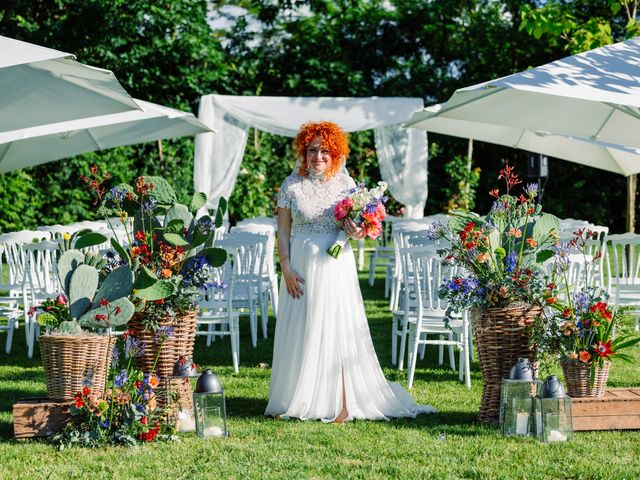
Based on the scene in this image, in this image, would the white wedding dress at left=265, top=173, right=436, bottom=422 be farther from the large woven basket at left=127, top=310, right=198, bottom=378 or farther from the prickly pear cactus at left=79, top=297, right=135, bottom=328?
the prickly pear cactus at left=79, top=297, right=135, bottom=328

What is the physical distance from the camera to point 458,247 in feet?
15.7

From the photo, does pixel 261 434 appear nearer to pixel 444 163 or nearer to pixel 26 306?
pixel 26 306

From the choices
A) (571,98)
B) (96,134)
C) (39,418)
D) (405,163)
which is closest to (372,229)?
(39,418)

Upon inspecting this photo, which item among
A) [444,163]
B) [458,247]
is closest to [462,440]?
[458,247]

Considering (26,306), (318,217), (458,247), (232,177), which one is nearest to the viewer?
(458,247)

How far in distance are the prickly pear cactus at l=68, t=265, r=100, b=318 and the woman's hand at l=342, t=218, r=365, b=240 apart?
4.63 ft

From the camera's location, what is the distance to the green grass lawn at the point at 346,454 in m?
3.89

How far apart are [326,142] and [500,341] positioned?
1.49m

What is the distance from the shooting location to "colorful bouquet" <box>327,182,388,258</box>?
4.99 m

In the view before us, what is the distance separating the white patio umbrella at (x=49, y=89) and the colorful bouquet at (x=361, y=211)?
150cm

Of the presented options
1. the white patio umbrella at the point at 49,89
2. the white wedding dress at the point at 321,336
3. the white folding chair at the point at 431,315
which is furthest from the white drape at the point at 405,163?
the white wedding dress at the point at 321,336

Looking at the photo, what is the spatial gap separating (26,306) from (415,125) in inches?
178

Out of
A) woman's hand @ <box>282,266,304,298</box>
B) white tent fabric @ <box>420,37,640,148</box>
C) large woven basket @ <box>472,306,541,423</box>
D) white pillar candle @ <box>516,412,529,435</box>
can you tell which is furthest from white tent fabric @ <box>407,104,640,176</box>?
white pillar candle @ <box>516,412,529,435</box>

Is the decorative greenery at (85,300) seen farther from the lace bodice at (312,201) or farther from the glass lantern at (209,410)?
the lace bodice at (312,201)
